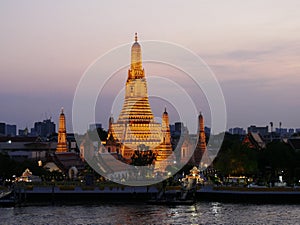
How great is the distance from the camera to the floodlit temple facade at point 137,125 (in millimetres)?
81062

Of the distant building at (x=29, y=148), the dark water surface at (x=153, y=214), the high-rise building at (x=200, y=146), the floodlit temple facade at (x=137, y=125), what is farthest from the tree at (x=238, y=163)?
the distant building at (x=29, y=148)

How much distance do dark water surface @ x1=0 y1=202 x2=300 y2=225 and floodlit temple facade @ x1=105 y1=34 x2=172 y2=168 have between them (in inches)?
1332

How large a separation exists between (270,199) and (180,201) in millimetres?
5605

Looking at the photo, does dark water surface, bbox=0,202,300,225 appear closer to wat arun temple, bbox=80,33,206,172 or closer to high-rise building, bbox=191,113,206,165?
wat arun temple, bbox=80,33,206,172

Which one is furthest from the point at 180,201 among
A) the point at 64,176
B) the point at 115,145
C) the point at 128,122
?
the point at 128,122

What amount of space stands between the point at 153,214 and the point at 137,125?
47142 millimetres

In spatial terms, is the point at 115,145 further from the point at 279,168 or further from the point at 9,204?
the point at 9,204

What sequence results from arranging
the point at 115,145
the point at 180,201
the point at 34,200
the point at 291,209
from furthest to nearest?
1. the point at 115,145
2. the point at 34,200
3. the point at 180,201
4. the point at 291,209

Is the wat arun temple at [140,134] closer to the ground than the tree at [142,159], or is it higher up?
higher up

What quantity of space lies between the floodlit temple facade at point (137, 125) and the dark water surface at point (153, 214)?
111ft

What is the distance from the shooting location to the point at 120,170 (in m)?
66.6

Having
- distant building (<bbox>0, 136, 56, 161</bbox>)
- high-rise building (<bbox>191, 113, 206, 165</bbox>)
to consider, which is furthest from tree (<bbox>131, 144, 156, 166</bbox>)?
distant building (<bbox>0, 136, 56, 161</bbox>)

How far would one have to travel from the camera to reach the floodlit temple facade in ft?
266

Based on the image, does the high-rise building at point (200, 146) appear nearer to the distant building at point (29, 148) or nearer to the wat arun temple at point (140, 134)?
the wat arun temple at point (140, 134)
